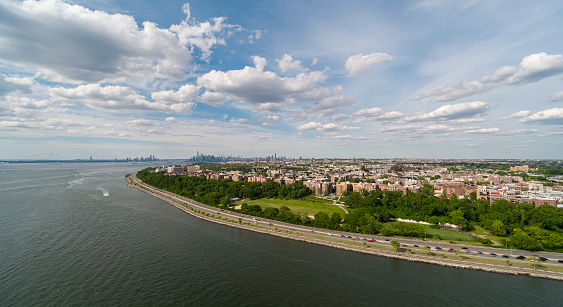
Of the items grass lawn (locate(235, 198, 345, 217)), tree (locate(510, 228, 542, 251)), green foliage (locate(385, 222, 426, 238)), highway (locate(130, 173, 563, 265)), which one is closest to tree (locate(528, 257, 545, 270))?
highway (locate(130, 173, 563, 265))

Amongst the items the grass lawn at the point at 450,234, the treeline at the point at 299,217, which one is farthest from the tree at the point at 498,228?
the treeline at the point at 299,217

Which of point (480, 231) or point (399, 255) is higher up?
point (399, 255)

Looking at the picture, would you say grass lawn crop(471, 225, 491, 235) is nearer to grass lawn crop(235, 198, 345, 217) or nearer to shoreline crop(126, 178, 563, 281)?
shoreline crop(126, 178, 563, 281)

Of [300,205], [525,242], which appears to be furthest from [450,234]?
[300,205]

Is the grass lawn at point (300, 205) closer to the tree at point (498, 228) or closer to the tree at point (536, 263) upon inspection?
the tree at point (498, 228)

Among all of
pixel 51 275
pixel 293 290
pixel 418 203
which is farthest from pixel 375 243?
pixel 51 275

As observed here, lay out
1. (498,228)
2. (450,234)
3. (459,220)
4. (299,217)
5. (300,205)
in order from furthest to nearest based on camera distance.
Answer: (300,205) → (299,217) → (459,220) → (450,234) → (498,228)

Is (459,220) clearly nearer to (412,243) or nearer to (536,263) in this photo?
(412,243)
